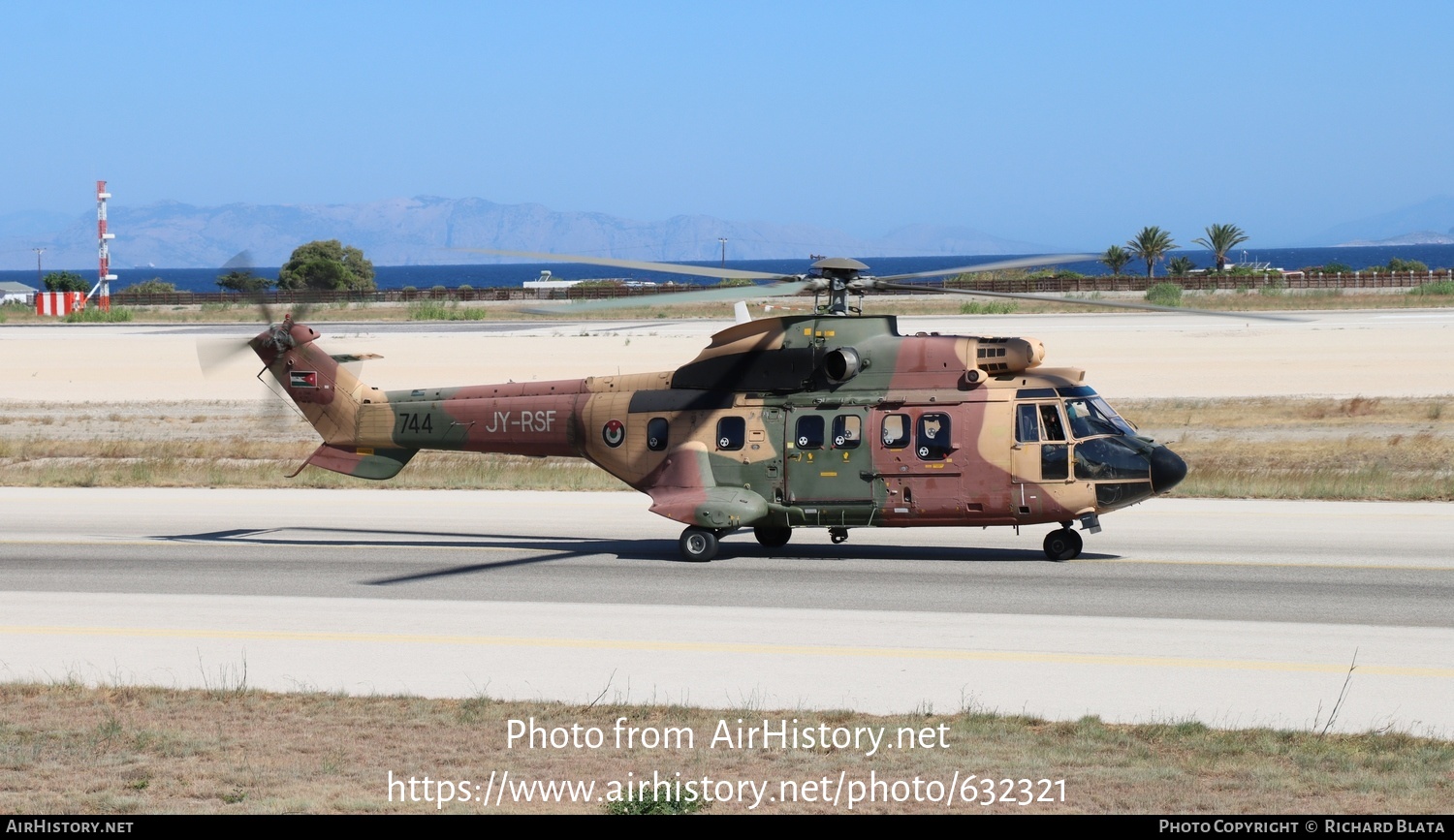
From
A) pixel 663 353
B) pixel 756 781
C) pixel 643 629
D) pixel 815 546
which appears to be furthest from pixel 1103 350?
pixel 756 781

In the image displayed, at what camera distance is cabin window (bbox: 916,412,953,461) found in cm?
1703

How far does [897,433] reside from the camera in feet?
56.5

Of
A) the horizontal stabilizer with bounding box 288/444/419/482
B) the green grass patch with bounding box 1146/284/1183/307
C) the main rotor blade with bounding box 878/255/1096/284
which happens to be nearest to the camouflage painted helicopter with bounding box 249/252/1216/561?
the main rotor blade with bounding box 878/255/1096/284

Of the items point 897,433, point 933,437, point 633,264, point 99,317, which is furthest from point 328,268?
point 633,264

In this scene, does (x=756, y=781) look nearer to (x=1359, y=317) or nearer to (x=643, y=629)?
(x=643, y=629)

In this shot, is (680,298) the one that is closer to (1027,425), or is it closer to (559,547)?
(1027,425)

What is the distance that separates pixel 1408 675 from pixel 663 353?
132 ft

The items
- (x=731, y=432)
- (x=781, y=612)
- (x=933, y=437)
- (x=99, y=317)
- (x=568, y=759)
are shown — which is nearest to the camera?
(x=568, y=759)

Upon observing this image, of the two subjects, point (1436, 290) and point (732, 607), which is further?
point (1436, 290)

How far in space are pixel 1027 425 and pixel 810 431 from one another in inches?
101

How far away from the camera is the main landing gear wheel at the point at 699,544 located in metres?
18.0

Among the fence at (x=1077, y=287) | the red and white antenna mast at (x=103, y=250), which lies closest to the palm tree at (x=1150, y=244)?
the fence at (x=1077, y=287)

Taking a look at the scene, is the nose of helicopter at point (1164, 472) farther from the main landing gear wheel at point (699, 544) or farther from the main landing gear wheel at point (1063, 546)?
the main landing gear wheel at point (699, 544)

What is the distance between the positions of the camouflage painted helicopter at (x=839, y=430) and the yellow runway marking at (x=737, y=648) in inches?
146
